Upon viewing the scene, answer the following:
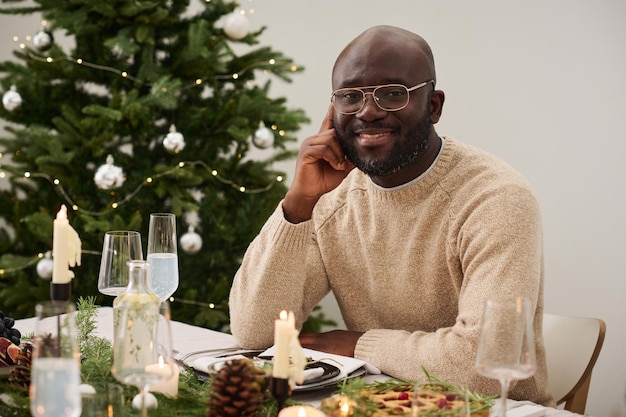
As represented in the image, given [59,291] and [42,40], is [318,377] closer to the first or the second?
[59,291]

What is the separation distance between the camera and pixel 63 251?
1281 mm

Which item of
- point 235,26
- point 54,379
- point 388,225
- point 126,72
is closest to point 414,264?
point 388,225

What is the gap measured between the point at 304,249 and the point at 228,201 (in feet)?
5.98

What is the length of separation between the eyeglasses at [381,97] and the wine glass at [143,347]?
37.0 inches

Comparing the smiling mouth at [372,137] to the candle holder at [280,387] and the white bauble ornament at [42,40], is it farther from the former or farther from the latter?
the white bauble ornament at [42,40]

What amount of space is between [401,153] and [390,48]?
247 mm

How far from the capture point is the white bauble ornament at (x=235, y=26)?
3.59 metres

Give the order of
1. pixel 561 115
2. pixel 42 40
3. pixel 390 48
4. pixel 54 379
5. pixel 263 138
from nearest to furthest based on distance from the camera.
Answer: pixel 54 379 < pixel 390 48 < pixel 561 115 < pixel 42 40 < pixel 263 138

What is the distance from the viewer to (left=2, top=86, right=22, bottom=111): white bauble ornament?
11.4 ft

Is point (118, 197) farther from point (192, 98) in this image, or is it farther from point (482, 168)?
point (482, 168)

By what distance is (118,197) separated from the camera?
362 centimetres

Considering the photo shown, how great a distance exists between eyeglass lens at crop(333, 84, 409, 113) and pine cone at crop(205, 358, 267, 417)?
3.15 ft

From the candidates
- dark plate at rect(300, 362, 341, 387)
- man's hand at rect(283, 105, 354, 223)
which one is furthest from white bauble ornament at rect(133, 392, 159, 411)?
man's hand at rect(283, 105, 354, 223)

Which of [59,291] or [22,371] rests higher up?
[59,291]
